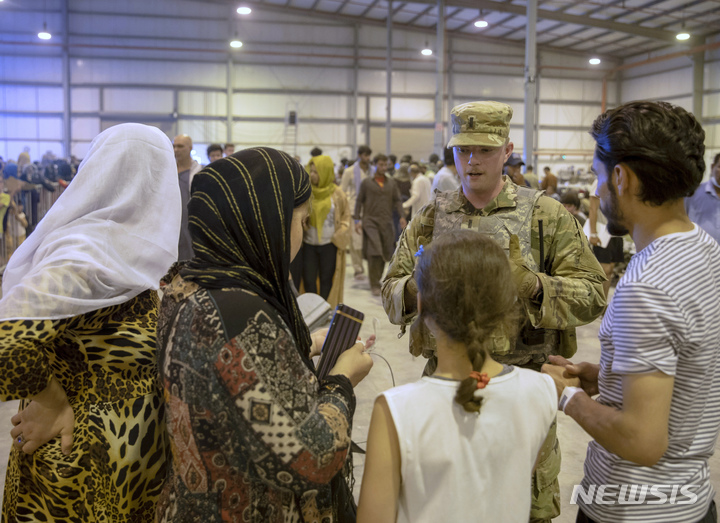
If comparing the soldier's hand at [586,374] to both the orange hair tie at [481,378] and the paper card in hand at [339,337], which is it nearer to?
the orange hair tie at [481,378]

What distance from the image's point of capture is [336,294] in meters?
6.50

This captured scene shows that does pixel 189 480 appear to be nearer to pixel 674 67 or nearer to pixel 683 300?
pixel 683 300

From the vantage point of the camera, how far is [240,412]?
1233 mm

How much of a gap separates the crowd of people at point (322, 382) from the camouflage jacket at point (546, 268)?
0.52m

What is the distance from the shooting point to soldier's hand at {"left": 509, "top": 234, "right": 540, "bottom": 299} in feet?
6.68

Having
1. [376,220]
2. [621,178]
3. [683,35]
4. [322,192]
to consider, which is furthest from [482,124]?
[683,35]

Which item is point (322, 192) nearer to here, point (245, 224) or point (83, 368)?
point (83, 368)

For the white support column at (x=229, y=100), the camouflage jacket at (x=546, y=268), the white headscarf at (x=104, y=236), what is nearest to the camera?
the white headscarf at (x=104, y=236)

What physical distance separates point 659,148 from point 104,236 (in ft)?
4.74

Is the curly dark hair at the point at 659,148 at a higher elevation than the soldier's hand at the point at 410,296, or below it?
higher

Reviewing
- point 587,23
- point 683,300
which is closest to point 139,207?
point 683,300

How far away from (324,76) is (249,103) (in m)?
2.88

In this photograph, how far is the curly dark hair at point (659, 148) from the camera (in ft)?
4.21

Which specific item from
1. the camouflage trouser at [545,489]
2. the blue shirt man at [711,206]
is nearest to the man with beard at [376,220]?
the blue shirt man at [711,206]
